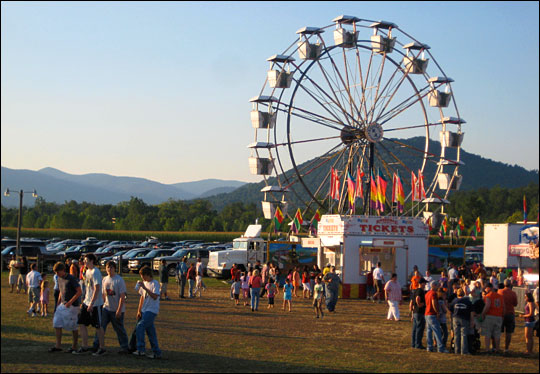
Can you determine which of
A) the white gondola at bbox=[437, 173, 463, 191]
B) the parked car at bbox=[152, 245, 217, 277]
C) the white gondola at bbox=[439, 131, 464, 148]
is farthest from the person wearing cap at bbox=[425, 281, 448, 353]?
the parked car at bbox=[152, 245, 217, 277]

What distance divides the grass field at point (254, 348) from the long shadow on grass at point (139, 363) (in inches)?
0.6

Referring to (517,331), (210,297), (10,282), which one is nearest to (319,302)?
(517,331)

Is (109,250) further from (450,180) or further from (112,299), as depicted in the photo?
(112,299)

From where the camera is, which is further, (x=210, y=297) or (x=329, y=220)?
(x=329, y=220)

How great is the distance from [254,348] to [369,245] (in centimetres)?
1588

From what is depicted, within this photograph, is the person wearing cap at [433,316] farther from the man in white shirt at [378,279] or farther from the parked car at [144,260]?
the parked car at [144,260]

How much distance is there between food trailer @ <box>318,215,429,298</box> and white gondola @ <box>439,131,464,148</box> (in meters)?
8.30

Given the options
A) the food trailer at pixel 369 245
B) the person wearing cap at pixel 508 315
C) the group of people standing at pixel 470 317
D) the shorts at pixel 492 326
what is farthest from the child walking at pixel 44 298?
the food trailer at pixel 369 245

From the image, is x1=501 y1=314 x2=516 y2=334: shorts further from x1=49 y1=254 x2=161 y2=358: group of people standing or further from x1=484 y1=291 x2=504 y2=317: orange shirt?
x1=49 y1=254 x2=161 y2=358: group of people standing

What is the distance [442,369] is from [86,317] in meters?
6.34

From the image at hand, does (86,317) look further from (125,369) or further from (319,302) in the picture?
(319,302)

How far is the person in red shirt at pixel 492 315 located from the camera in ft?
49.1

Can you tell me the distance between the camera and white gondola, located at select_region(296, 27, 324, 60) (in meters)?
37.3

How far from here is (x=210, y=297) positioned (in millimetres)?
29609
